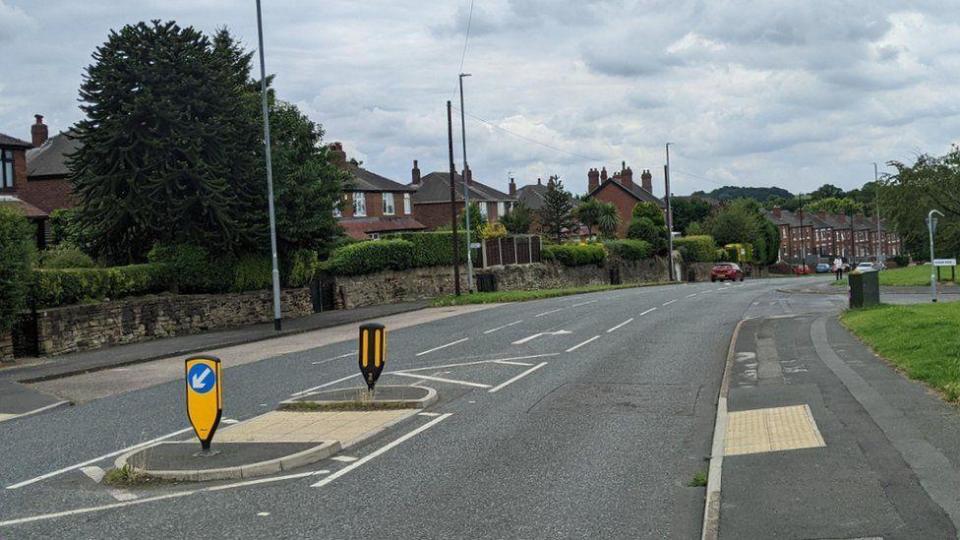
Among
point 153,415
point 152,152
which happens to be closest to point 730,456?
point 153,415

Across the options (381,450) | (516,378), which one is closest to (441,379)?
(516,378)

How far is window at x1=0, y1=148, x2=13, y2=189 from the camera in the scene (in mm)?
39406

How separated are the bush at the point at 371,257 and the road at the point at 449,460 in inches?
827

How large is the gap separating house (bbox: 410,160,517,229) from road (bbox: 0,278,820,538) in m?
60.6

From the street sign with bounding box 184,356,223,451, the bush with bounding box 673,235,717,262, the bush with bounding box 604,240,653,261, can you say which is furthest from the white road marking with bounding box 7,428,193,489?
the bush with bounding box 673,235,717,262

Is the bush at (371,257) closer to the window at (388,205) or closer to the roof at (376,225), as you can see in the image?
the roof at (376,225)

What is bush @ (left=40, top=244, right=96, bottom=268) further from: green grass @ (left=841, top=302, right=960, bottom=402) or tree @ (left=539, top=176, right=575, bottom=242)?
tree @ (left=539, top=176, right=575, bottom=242)

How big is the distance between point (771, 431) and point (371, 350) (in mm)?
5894

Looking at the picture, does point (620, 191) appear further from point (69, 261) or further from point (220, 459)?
point (220, 459)

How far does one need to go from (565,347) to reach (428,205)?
206ft

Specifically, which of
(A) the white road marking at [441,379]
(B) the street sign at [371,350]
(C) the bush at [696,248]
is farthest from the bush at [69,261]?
(C) the bush at [696,248]

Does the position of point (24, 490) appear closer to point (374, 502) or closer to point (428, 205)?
point (374, 502)

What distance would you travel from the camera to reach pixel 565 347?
69.8 ft

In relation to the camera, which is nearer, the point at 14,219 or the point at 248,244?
the point at 14,219
